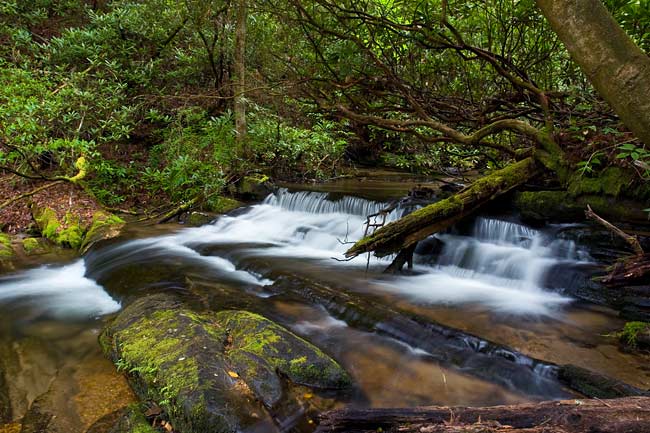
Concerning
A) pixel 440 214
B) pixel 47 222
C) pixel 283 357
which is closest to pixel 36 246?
pixel 47 222

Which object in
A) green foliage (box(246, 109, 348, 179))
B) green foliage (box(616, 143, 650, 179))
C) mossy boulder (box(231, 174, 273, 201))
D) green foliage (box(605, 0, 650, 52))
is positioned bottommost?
mossy boulder (box(231, 174, 273, 201))

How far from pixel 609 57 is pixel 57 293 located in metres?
6.61

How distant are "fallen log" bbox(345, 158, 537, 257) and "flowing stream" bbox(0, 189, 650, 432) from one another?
43 centimetres

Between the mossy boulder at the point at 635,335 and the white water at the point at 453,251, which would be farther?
the white water at the point at 453,251

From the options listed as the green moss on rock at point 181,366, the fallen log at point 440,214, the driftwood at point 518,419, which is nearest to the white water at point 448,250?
the fallen log at point 440,214

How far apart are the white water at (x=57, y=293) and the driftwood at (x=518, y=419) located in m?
3.95

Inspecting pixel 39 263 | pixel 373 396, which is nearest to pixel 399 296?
pixel 373 396

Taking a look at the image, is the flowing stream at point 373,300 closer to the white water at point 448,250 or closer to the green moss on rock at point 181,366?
the white water at point 448,250

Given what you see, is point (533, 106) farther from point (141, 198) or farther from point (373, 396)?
point (141, 198)

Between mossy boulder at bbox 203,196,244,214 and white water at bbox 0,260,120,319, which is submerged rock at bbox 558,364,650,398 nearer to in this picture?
white water at bbox 0,260,120,319

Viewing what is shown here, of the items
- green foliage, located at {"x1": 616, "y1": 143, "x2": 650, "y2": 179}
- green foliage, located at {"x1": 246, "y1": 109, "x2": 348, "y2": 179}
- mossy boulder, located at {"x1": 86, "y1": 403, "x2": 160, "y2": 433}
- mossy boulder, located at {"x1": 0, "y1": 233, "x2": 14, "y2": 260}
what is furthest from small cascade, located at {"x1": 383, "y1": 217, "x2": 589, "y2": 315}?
mossy boulder, located at {"x1": 0, "y1": 233, "x2": 14, "y2": 260}

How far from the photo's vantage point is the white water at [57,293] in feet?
17.1

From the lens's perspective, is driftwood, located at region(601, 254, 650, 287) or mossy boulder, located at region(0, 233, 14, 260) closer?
driftwood, located at region(601, 254, 650, 287)

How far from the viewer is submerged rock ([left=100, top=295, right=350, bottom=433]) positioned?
2811 millimetres
